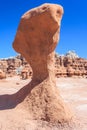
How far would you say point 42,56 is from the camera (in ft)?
25.3

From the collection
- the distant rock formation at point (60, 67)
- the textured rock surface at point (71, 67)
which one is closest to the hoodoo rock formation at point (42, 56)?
the distant rock formation at point (60, 67)

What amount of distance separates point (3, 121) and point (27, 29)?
126 inches

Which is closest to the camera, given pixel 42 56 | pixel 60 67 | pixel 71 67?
pixel 42 56

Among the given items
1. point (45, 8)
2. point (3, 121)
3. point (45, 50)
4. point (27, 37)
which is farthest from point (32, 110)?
point (45, 8)

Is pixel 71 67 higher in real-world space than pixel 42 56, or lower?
higher

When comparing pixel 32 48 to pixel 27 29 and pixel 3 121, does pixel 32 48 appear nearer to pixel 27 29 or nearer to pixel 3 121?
pixel 27 29

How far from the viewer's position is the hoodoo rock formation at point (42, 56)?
7020mm

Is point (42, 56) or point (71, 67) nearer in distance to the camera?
point (42, 56)

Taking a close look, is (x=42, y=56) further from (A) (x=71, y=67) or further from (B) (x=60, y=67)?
(A) (x=71, y=67)

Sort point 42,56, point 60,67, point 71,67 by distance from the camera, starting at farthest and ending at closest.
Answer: point 71,67 < point 60,67 < point 42,56

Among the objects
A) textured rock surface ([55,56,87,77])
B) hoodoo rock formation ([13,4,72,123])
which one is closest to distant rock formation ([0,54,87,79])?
textured rock surface ([55,56,87,77])

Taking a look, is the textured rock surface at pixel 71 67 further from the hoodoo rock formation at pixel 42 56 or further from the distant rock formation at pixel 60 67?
the hoodoo rock formation at pixel 42 56

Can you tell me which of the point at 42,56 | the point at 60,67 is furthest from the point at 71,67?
the point at 42,56

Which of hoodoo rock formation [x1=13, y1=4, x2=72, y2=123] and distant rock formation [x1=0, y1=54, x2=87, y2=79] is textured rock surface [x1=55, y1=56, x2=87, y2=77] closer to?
distant rock formation [x1=0, y1=54, x2=87, y2=79]
